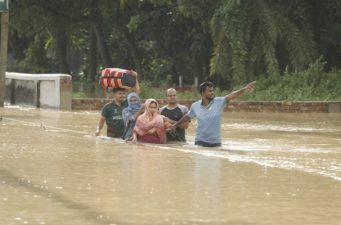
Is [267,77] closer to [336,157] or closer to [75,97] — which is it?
[75,97]

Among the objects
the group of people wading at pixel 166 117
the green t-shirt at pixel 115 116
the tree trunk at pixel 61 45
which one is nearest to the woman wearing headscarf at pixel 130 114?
the group of people wading at pixel 166 117

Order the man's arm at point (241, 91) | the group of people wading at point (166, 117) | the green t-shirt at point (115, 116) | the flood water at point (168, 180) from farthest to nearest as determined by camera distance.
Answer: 1. the green t-shirt at point (115, 116)
2. the group of people wading at point (166, 117)
3. the man's arm at point (241, 91)
4. the flood water at point (168, 180)

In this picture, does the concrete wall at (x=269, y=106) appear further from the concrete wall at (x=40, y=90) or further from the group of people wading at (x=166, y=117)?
the group of people wading at (x=166, y=117)

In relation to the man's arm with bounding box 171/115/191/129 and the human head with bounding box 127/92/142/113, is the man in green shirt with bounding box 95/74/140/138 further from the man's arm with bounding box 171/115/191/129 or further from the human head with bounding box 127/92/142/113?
the man's arm with bounding box 171/115/191/129

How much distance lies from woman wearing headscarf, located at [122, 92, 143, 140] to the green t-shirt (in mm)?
193

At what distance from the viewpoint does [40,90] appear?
98.3ft

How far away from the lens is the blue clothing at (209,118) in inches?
597

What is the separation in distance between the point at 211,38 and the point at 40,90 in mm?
11057

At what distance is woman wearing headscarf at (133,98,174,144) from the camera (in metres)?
15.8

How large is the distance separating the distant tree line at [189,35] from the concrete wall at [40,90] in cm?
581

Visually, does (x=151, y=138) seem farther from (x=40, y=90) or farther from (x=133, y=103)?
(x=40, y=90)

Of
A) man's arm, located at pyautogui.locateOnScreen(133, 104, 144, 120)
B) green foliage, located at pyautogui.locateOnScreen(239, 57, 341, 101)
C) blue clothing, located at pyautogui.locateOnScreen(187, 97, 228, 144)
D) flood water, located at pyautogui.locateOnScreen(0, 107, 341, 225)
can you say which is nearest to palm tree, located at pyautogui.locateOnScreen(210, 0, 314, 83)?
green foliage, located at pyautogui.locateOnScreen(239, 57, 341, 101)

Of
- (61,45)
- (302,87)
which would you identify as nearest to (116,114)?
(302,87)

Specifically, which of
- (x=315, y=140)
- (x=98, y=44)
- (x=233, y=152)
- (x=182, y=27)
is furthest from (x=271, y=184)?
(x=98, y=44)
